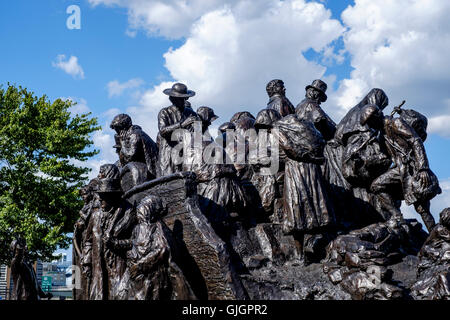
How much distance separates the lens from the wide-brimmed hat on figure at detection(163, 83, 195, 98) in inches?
490

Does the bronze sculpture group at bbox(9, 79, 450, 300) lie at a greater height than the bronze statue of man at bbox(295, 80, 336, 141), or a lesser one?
lesser

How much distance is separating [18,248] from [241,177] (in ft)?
16.7

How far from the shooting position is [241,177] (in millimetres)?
11555

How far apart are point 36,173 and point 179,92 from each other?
13345 millimetres

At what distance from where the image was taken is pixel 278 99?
12.9 metres

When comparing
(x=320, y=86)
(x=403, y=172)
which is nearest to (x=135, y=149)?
(x=320, y=86)

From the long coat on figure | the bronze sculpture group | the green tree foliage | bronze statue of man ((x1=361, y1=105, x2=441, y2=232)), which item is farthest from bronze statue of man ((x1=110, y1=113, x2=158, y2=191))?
the green tree foliage

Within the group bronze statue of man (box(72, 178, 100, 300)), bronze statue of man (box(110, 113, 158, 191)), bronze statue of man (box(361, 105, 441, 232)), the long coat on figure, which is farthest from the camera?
bronze statue of man (box(110, 113, 158, 191))

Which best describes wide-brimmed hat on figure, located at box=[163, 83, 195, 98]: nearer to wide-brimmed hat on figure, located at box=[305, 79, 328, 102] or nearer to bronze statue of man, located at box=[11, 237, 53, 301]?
wide-brimmed hat on figure, located at box=[305, 79, 328, 102]

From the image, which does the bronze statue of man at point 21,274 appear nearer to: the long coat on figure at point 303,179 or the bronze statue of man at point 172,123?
the bronze statue of man at point 172,123

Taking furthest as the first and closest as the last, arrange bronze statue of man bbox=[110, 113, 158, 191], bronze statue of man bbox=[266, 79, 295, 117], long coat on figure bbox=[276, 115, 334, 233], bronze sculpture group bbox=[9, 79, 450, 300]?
bronze statue of man bbox=[266, 79, 295, 117] < bronze statue of man bbox=[110, 113, 158, 191] < long coat on figure bbox=[276, 115, 334, 233] < bronze sculpture group bbox=[9, 79, 450, 300]

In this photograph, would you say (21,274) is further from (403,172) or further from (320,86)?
(403,172)

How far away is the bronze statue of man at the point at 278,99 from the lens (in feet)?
41.7
